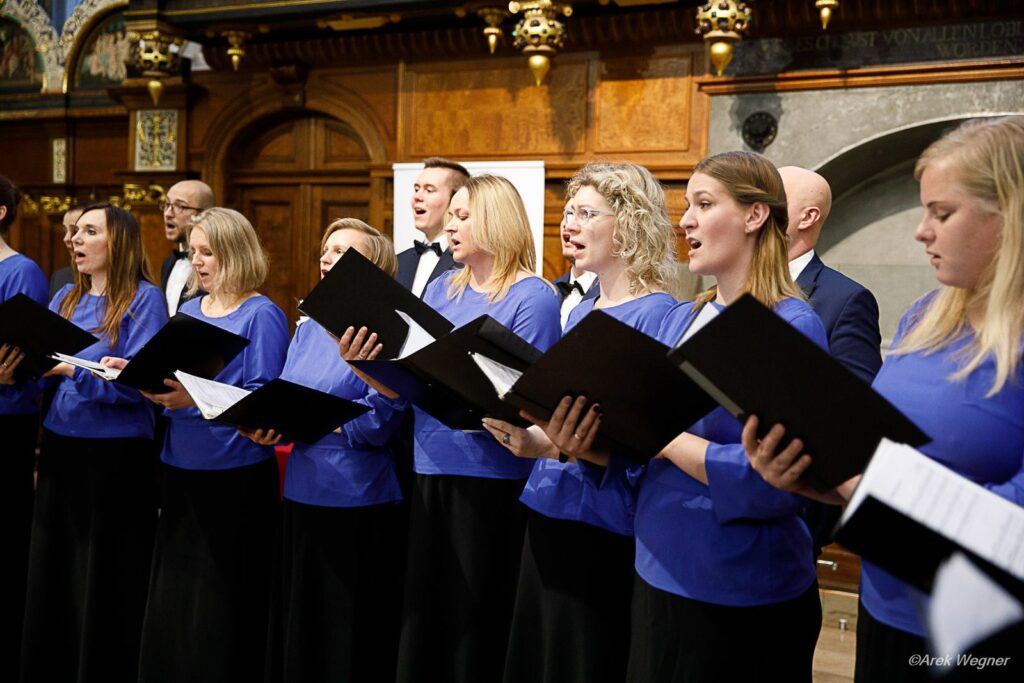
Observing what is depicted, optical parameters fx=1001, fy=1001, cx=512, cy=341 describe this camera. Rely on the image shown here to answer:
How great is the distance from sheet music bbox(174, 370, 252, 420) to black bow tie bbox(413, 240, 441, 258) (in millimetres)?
1525

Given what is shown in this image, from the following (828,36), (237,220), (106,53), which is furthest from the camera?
(106,53)

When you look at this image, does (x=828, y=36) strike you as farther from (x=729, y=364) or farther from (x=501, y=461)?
(x=729, y=364)

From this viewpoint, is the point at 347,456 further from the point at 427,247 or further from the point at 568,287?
the point at 568,287

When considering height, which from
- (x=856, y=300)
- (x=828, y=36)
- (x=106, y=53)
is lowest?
(x=856, y=300)

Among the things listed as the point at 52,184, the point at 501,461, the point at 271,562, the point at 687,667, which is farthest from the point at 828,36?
the point at 52,184

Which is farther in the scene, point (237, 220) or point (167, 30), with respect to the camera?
point (167, 30)

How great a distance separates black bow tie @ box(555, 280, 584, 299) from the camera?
163 inches

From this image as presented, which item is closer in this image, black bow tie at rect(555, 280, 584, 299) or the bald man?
Result: the bald man

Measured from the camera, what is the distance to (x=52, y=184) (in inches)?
324

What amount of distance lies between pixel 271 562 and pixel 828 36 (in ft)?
12.8

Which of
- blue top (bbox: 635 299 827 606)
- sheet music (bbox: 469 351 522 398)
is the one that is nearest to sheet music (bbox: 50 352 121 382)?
sheet music (bbox: 469 351 522 398)

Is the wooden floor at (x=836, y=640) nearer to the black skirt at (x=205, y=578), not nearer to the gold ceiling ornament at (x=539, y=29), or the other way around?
the black skirt at (x=205, y=578)

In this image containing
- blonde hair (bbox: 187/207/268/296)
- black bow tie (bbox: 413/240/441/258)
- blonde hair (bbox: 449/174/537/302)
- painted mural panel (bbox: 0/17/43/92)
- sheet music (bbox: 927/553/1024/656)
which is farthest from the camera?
painted mural panel (bbox: 0/17/43/92)

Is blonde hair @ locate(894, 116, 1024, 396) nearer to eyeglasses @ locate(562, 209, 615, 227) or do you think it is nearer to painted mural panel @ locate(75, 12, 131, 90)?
eyeglasses @ locate(562, 209, 615, 227)
